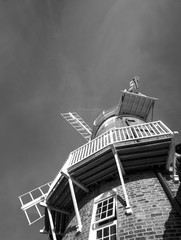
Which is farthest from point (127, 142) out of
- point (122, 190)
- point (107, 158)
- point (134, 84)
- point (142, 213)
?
point (134, 84)

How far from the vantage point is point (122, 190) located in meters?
7.60

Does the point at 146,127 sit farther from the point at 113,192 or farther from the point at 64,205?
the point at 64,205

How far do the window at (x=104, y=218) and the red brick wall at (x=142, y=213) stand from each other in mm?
210

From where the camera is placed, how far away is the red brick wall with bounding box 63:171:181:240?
581cm

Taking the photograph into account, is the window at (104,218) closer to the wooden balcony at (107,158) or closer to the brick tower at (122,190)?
the brick tower at (122,190)

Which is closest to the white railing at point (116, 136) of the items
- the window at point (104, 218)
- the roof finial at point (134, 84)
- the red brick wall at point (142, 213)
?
the red brick wall at point (142, 213)

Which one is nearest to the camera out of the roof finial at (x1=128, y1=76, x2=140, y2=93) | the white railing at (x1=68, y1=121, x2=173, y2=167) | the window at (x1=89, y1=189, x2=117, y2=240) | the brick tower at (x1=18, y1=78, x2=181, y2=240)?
the brick tower at (x1=18, y1=78, x2=181, y2=240)

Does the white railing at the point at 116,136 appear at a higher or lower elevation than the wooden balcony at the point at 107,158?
higher

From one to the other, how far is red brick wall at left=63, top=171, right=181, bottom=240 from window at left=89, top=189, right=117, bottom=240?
21 centimetres

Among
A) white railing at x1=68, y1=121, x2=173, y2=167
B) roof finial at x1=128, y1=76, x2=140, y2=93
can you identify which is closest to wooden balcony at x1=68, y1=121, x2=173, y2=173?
white railing at x1=68, y1=121, x2=173, y2=167

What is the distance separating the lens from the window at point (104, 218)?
22.1 feet

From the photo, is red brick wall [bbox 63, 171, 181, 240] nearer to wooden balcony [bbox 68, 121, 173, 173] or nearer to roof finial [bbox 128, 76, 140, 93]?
wooden balcony [bbox 68, 121, 173, 173]

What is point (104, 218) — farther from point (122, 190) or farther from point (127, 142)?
point (127, 142)

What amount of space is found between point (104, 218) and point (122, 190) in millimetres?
1115
